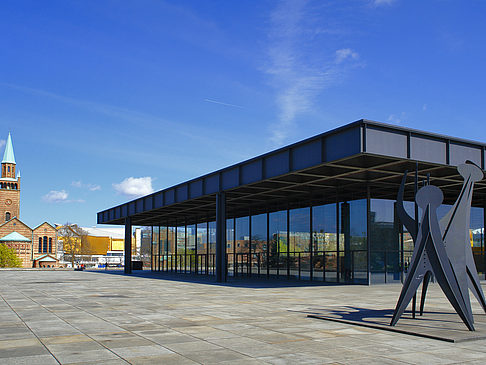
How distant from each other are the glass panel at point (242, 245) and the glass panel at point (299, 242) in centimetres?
671

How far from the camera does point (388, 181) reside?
3052 cm

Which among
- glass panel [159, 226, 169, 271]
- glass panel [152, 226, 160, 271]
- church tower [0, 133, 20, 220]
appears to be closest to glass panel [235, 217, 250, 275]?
glass panel [159, 226, 169, 271]

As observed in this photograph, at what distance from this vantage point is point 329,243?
33.3m

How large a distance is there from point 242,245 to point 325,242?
1208 cm

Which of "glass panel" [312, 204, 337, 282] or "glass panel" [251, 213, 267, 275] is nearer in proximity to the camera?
"glass panel" [312, 204, 337, 282]

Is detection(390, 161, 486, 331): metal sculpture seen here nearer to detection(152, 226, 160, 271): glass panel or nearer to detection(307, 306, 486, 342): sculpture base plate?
detection(307, 306, 486, 342): sculpture base plate

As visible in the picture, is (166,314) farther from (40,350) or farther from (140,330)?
(40,350)

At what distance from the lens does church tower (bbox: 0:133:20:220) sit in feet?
434

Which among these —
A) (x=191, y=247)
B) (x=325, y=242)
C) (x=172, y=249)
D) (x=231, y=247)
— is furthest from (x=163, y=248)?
(x=325, y=242)

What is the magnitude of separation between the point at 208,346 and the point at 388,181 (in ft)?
75.3

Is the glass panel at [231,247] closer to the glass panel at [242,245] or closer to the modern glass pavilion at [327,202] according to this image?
the modern glass pavilion at [327,202]

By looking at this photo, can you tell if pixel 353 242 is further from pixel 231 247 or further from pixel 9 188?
pixel 9 188

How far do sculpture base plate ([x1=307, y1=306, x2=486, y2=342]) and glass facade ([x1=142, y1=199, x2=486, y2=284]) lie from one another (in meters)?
15.2

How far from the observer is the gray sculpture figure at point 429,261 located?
39.7ft
